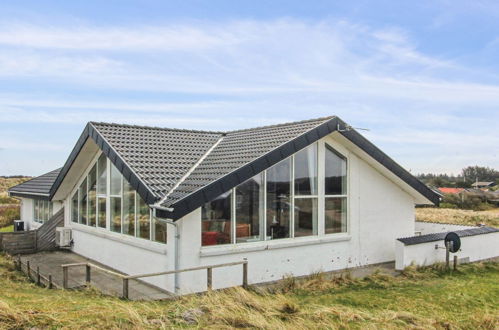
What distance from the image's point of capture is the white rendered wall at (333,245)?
9.18m

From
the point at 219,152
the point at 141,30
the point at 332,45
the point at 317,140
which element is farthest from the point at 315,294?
the point at 141,30

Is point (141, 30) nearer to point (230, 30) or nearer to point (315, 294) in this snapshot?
point (230, 30)

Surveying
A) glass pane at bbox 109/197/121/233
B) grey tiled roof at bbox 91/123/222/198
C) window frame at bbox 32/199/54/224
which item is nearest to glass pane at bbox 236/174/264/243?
grey tiled roof at bbox 91/123/222/198

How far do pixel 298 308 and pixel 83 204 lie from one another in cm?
969

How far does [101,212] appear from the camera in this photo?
12906mm

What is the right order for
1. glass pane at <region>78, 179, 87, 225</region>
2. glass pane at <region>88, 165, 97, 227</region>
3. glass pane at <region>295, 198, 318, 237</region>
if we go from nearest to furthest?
glass pane at <region>295, 198, 318, 237</region>
glass pane at <region>88, 165, 97, 227</region>
glass pane at <region>78, 179, 87, 225</region>

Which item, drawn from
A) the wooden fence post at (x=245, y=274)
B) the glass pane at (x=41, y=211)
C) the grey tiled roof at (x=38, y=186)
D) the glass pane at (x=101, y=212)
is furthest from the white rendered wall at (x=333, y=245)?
the glass pane at (x=41, y=211)

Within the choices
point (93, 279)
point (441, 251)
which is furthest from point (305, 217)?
point (93, 279)

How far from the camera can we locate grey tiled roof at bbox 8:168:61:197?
58.4 feet

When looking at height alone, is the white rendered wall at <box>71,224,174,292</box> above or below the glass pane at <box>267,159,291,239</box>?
below

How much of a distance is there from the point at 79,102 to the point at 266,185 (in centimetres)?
1113

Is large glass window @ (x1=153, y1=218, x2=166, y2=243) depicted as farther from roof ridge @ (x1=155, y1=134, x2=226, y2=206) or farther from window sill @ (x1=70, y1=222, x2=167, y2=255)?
roof ridge @ (x1=155, y1=134, x2=226, y2=206)

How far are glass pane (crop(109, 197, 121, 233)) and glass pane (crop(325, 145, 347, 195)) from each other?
18.3ft

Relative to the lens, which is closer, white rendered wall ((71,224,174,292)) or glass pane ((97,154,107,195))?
white rendered wall ((71,224,174,292))
